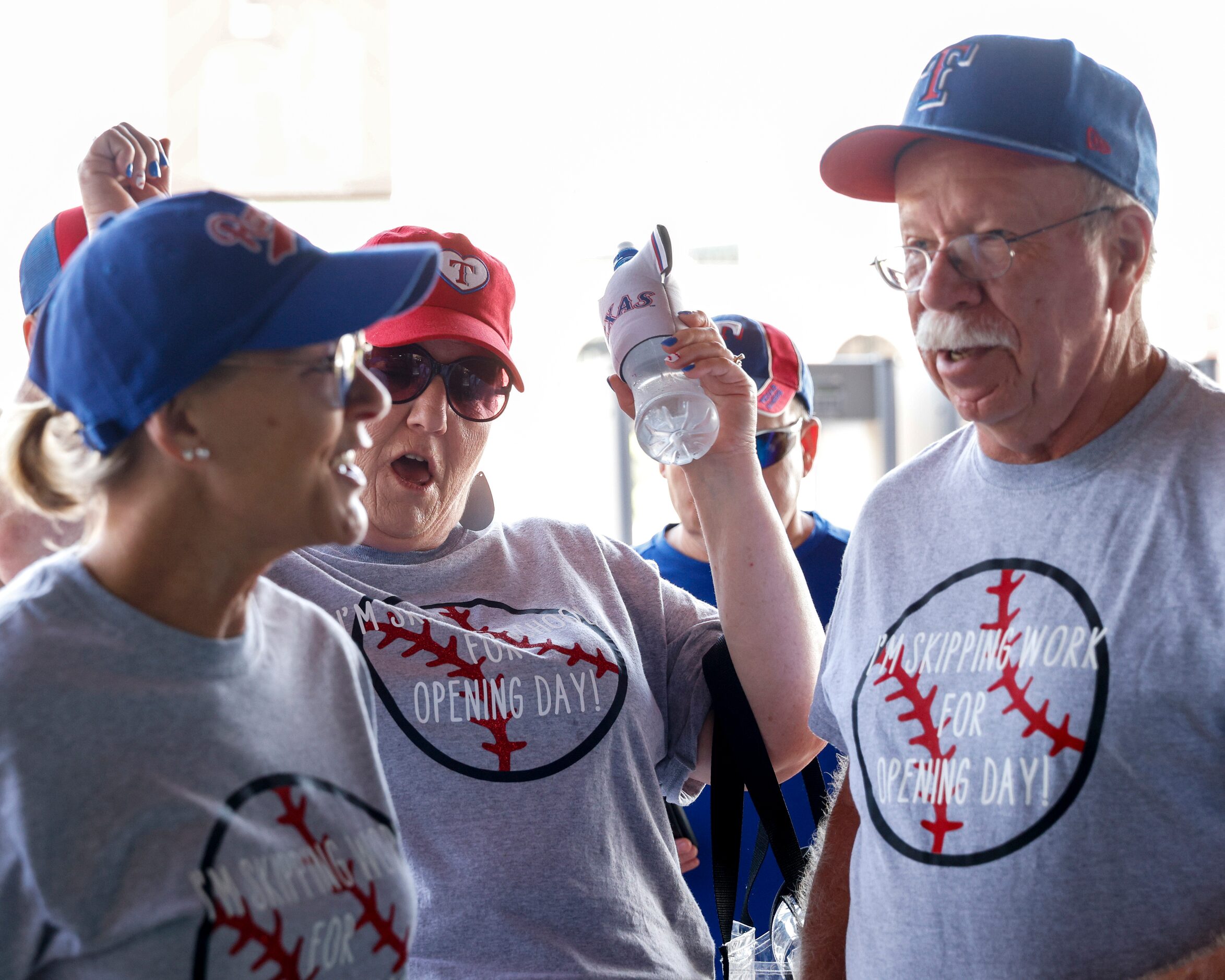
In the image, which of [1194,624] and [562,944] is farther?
[562,944]

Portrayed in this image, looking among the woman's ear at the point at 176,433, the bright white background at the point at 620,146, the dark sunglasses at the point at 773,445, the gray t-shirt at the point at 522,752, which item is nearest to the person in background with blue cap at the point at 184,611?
the woman's ear at the point at 176,433

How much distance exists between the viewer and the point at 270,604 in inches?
39.6

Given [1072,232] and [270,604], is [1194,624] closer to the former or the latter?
[1072,232]

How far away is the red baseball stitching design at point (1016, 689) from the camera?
1.09 m

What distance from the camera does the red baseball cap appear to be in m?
1.54

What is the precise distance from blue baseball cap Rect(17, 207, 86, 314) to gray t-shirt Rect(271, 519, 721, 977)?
0.53 m

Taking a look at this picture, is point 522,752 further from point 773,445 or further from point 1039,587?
point 773,445

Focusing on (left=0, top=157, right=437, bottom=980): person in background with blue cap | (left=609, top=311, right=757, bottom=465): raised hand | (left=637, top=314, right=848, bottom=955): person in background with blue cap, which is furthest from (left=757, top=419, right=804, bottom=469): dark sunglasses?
(left=0, top=157, right=437, bottom=980): person in background with blue cap

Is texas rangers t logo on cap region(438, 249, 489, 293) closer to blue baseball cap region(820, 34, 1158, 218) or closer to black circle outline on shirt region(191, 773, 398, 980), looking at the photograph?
blue baseball cap region(820, 34, 1158, 218)

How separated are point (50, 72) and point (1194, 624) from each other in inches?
183

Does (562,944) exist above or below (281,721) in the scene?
below

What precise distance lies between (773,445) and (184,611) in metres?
1.69

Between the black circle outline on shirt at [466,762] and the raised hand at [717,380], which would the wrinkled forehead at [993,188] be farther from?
the black circle outline on shirt at [466,762]

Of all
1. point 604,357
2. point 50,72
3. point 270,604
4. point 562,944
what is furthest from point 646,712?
point 50,72
